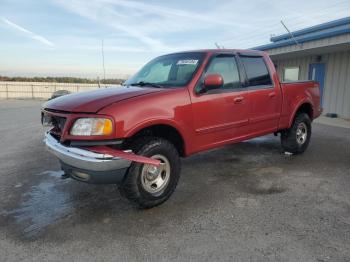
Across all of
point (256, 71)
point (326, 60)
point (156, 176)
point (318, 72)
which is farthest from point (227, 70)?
point (318, 72)

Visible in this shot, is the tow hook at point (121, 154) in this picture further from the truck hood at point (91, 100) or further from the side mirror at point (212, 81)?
the side mirror at point (212, 81)

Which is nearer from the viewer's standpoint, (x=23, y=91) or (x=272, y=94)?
(x=272, y=94)

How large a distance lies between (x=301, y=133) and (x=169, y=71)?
3.32 metres

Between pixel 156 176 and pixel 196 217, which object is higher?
pixel 156 176

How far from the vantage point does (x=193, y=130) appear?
432 centimetres

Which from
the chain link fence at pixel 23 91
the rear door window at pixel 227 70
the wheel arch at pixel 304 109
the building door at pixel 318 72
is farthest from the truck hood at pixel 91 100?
the chain link fence at pixel 23 91

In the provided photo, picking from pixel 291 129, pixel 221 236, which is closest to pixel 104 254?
pixel 221 236

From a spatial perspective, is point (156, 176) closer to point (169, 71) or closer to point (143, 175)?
point (143, 175)

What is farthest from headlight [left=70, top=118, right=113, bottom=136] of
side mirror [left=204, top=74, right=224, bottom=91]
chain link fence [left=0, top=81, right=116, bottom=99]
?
chain link fence [left=0, top=81, right=116, bottom=99]

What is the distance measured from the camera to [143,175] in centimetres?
379

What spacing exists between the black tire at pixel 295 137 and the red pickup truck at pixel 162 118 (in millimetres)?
579

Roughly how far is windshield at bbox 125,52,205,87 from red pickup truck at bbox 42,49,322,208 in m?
0.02

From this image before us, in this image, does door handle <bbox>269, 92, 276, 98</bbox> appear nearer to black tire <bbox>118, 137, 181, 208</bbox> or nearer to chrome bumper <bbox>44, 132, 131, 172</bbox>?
black tire <bbox>118, 137, 181, 208</bbox>

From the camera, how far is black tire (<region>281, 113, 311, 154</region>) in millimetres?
6371
